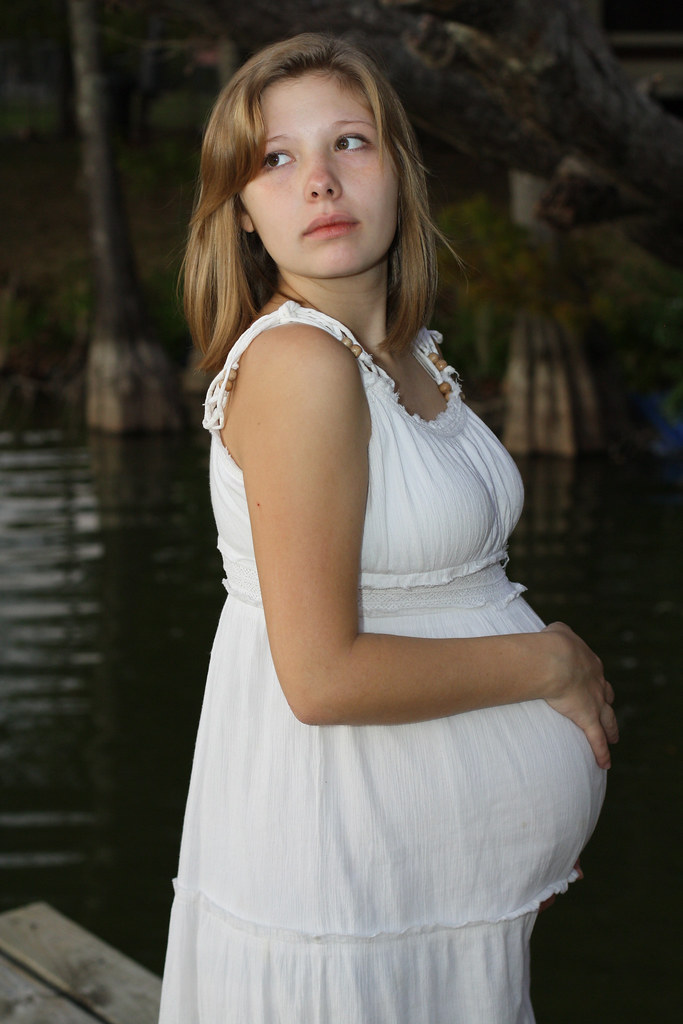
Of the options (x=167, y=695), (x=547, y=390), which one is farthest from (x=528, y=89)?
(x=547, y=390)

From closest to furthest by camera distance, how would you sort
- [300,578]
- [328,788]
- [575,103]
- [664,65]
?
[300,578], [328,788], [575,103], [664,65]

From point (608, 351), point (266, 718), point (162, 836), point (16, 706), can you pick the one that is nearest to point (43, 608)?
point (16, 706)

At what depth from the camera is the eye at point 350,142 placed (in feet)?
5.22

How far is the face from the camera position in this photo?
1571 mm

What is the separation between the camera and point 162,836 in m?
4.98

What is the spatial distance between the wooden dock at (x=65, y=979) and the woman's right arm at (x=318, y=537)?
54.6 inches

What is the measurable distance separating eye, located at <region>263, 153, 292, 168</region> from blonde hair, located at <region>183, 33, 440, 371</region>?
0.02 m

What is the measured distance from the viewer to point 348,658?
4.70ft

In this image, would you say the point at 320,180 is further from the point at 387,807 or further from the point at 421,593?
the point at 387,807

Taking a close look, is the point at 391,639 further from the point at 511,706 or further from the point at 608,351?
the point at 608,351

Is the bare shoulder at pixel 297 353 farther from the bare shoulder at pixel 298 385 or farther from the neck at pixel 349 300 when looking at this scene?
the neck at pixel 349 300

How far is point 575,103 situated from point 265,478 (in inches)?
134

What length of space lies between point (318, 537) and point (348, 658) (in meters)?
0.14

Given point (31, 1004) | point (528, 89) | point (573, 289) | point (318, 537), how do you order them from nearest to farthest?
point (318, 537) < point (31, 1004) < point (528, 89) < point (573, 289)
